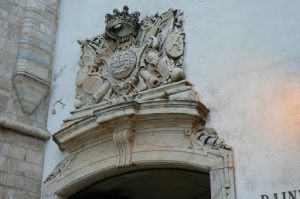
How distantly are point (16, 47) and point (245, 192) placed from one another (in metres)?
3.57

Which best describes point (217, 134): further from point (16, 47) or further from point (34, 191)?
point (16, 47)

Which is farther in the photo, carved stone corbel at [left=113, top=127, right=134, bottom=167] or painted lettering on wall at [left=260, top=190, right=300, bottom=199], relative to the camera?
carved stone corbel at [left=113, top=127, right=134, bottom=167]

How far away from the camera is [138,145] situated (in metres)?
5.95

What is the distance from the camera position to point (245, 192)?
16.5 feet

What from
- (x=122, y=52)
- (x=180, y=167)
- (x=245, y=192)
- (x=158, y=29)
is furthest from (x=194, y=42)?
(x=245, y=192)

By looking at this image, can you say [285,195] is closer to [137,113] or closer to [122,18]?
[137,113]

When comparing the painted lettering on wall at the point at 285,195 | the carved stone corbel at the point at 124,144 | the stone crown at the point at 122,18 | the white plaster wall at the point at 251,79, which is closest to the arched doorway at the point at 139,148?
the carved stone corbel at the point at 124,144

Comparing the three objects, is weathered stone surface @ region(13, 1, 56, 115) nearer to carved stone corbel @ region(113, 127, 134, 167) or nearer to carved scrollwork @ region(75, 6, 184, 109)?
carved scrollwork @ region(75, 6, 184, 109)

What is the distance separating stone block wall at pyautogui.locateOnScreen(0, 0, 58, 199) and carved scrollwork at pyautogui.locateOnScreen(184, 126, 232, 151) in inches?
81.1

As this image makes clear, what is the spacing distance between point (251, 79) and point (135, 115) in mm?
1275

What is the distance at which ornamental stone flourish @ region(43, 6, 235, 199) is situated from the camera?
218 inches

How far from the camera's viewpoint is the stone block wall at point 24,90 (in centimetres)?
642

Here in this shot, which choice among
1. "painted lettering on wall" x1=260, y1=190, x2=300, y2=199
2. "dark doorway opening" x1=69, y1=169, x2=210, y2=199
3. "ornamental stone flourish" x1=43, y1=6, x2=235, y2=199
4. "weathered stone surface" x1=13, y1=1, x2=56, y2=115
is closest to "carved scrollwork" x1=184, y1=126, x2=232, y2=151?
"ornamental stone flourish" x1=43, y1=6, x2=235, y2=199

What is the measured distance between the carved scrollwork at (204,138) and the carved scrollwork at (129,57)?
2.14 feet
